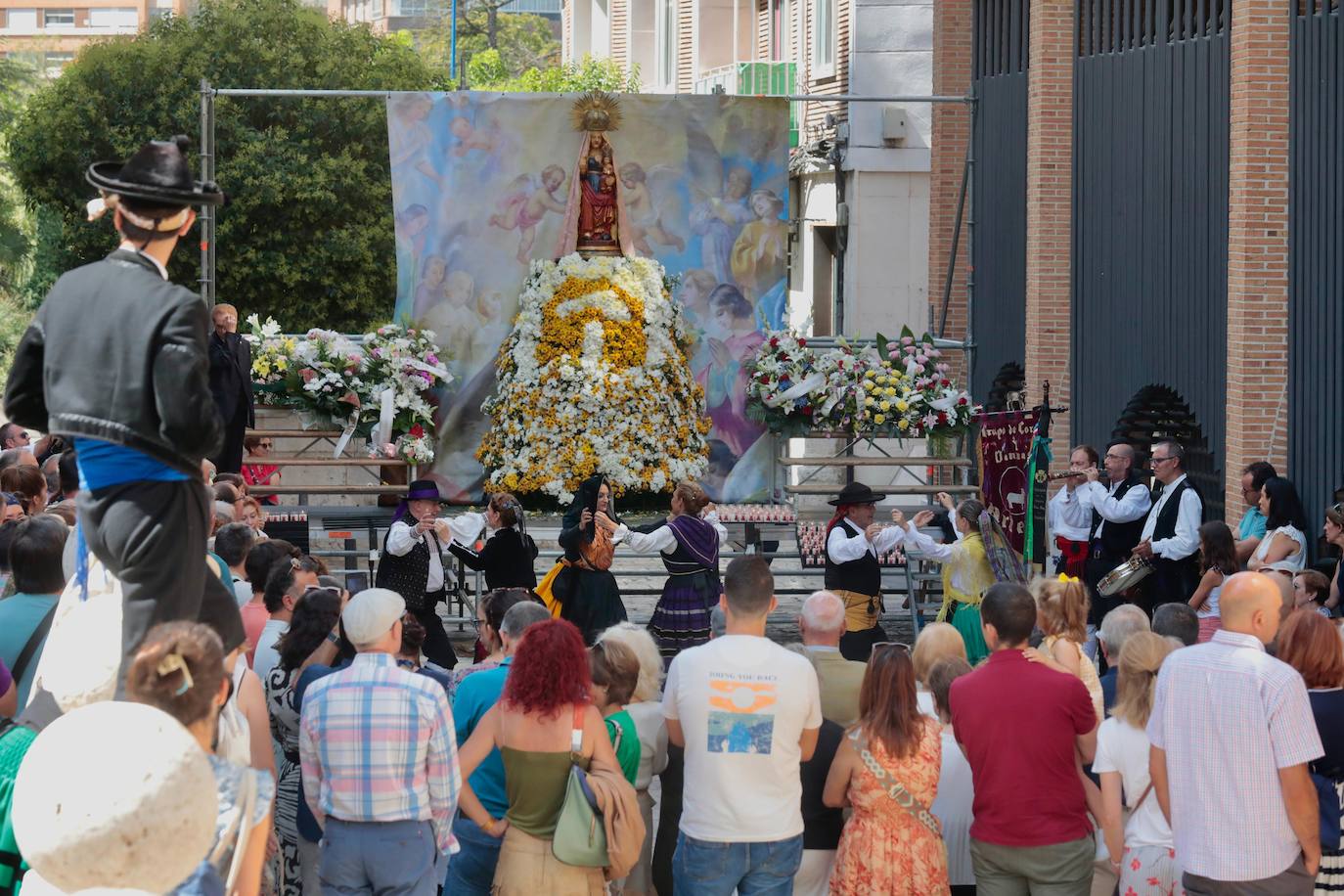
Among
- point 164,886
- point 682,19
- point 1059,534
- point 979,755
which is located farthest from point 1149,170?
point 682,19

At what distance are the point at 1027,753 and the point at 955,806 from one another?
2.36ft

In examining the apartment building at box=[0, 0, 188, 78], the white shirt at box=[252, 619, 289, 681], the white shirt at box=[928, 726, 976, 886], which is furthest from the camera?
the apartment building at box=[0, 0, 188, 78]

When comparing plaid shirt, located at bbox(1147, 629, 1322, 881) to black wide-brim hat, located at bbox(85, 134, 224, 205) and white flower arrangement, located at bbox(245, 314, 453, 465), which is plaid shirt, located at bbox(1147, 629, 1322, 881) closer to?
black wide-brim hat, located at bbox(85, 134, 224, 205)

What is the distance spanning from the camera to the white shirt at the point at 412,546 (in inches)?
451

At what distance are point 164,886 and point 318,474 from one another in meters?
15.2

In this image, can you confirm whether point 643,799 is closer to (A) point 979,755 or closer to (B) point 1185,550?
(A) point 979,755

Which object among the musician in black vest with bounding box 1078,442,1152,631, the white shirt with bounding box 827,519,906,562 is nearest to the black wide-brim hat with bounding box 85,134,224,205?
the white shirt with bounding box 827,519,906,562

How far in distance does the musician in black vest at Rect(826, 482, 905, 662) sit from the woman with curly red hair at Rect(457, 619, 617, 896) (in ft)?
18.1

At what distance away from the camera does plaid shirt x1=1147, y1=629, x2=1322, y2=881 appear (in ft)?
18.7

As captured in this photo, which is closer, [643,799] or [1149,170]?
[643,799]

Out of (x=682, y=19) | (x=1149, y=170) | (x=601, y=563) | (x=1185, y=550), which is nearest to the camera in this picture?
(x=601, y=563)

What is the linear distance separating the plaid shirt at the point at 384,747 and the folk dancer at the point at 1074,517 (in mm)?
8600

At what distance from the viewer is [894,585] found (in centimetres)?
1661

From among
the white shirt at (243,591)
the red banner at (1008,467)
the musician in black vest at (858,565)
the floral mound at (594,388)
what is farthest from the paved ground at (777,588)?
the white shirt at (243,591)
